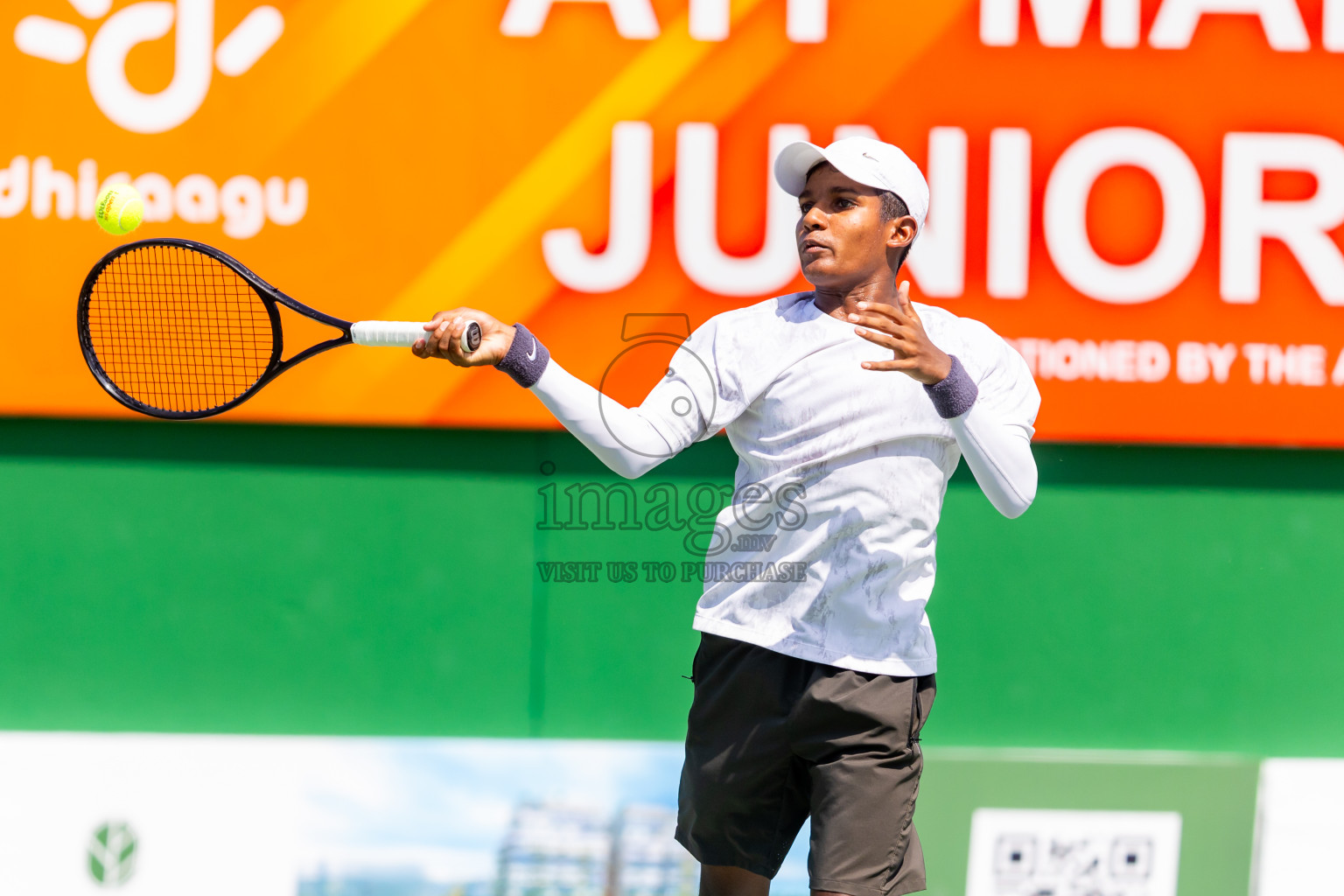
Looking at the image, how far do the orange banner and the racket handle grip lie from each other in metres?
1.22

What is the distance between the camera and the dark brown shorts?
2182 mm

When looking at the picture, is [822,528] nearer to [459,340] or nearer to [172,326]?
[459,340]

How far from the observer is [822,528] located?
87.4 inches

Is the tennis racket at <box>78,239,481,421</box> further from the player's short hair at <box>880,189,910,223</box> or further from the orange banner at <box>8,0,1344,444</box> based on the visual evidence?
the player's short hair at <box>880,189,910,223</box>

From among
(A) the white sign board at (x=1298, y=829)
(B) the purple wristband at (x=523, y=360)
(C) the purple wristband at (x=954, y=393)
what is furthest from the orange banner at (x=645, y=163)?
(C) the purple wristband at (x=954, y=393)

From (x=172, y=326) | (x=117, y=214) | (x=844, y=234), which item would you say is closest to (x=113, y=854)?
(x=172, y=326)

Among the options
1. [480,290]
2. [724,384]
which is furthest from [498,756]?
[724,384]

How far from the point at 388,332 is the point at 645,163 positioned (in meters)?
1.45

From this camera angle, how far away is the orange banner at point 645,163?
3434 millimetres

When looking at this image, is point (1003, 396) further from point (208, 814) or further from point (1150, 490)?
point (208, 814)

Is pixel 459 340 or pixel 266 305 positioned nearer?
pixel 459 340

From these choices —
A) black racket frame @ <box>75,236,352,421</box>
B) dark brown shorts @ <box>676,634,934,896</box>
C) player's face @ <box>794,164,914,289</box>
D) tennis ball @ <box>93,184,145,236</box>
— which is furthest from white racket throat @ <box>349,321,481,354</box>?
tennis ball @ <box>93,184,145,236</box>

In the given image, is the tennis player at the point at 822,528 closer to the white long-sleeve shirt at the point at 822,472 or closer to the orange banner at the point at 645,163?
the white long-sleeve shirt at the point at 822,472

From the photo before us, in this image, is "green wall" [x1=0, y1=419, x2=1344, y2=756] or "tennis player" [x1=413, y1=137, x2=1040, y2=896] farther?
"green wall" [x1=0, y1=419, x2=1344, y2=756]
